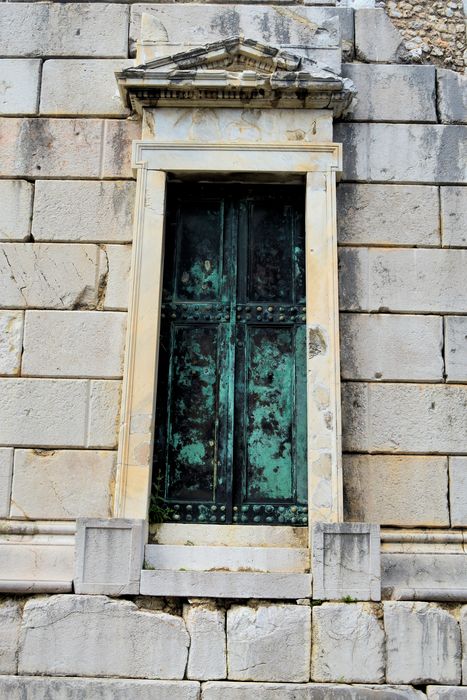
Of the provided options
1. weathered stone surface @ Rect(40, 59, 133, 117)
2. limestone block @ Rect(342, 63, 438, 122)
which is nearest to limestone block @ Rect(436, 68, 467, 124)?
limestone block @ Rect(342, 63, 438, 122)

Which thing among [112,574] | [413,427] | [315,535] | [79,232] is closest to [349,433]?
[413,427]

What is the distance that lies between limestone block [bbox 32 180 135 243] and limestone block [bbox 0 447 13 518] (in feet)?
5.32

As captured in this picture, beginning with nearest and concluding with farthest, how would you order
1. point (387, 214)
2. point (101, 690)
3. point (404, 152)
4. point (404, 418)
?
point (101, 690)
point (404, 418)
point (387, 214)
point (404, 152)

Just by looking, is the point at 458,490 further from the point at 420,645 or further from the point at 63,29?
the point at 63,29

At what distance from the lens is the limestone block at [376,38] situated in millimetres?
6891

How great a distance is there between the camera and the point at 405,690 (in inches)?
213

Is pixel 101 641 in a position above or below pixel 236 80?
Result: below

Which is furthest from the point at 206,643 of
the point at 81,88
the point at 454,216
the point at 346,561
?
the point at 81,88

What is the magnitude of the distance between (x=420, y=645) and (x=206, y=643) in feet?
4.45

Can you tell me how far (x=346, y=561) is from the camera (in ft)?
18.4

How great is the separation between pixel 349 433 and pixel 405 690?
1723mm

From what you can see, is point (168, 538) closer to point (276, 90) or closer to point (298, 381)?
point (298, 381)

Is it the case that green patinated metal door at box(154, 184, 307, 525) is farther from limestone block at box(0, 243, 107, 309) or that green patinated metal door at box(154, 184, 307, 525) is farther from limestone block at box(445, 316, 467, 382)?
limestone block at box(445, 316, 467, 382)

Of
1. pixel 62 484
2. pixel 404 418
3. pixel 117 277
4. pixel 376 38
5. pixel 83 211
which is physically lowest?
pixel 62 484
